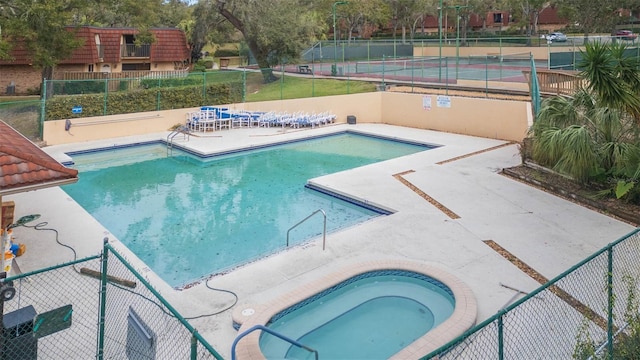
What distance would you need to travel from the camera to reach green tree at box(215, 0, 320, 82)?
2986 centimetres

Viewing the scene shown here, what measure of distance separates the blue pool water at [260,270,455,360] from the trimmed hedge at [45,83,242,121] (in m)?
15.5

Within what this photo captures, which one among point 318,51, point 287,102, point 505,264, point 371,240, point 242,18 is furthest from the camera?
point 318,51

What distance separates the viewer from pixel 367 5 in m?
51.8

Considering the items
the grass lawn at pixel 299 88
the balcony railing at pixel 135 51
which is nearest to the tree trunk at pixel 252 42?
the grass lawn at pixel 299 88

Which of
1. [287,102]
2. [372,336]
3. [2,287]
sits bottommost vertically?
[372,336]

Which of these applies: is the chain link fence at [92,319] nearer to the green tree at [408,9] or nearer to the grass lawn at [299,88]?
the grass lawn at [299,88]

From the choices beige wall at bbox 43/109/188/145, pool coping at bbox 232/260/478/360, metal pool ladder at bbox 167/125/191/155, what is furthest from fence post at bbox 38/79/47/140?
pool coping at bbox 232/260/478/360

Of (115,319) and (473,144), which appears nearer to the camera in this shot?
(115,319)

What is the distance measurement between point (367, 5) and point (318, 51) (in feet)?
34.7

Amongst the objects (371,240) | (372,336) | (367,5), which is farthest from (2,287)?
(367,5)

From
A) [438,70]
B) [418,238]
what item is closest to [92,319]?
[418,238]

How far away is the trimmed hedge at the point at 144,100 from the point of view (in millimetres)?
18578

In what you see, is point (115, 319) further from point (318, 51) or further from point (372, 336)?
point (318, 51)

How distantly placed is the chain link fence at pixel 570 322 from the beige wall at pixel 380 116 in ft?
40.5
